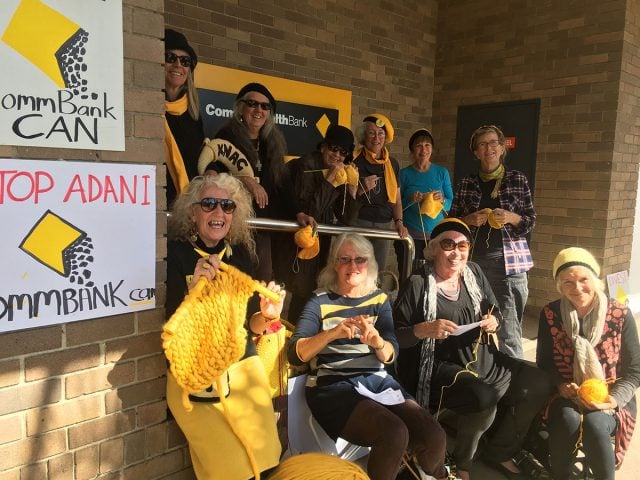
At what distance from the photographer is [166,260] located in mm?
2201

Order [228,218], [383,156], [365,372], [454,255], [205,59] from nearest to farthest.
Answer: [228,218]
[365,372]
[454,255]
[383,156]
[205,59]

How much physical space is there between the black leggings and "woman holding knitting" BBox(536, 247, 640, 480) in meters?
0.74

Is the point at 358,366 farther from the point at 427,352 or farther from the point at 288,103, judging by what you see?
the point at 288,103

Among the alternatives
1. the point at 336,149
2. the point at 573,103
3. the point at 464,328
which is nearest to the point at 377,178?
the point at 336,149

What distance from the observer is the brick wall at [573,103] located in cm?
542

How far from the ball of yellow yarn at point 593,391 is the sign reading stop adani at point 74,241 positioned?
7.09ft

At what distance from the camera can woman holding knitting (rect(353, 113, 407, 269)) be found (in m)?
3.85

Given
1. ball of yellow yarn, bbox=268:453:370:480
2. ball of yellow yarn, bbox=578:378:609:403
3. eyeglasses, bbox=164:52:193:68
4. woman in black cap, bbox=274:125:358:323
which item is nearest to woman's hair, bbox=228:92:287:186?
woman in black cap, bbox=274:125:358:323

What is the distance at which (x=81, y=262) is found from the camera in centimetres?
189

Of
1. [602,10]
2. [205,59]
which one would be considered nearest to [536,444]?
[205,59]

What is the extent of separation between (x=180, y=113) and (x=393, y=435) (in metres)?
1.94

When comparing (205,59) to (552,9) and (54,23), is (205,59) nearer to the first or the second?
(54,23)

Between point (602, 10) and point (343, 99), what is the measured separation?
9.15 ft

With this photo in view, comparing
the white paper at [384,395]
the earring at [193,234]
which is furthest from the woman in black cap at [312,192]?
the white paper at [384,395]
